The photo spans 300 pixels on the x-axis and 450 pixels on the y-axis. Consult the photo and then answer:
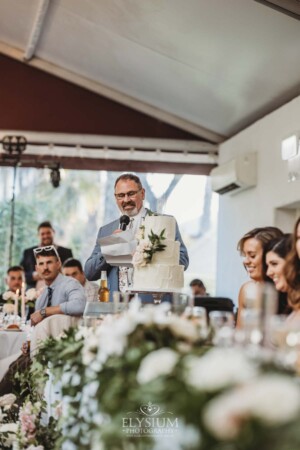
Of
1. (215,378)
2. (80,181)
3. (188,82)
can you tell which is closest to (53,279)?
(188,82)

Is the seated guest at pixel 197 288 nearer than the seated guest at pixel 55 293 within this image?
No

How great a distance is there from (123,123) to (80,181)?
31.7 inches

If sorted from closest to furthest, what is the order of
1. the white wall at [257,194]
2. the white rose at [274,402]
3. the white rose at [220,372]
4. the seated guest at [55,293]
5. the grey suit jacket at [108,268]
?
the white rose at [274,402]
the white rose at [220,372]
the grey suit jacket at [108,268]
the seated guest at [55,293]
the white wall at [257,194]

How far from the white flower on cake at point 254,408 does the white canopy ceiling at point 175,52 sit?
5.40m

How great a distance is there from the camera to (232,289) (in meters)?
10.1

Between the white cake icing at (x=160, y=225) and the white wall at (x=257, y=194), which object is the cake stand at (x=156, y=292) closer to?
the white cake icing at (x=160, y=225)

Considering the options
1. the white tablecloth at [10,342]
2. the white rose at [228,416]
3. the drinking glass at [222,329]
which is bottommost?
the white tablecloth at [10,342]

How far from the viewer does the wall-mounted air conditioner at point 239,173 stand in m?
9.34

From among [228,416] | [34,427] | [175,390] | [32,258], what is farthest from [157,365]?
[32,258]

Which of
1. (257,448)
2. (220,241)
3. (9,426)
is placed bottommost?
(9,426)

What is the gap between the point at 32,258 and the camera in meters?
10.3

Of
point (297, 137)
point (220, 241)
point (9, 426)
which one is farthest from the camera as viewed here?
point (220, 241)

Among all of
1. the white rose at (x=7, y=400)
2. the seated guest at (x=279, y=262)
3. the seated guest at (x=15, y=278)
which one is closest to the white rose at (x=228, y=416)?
the seated guest at (x=279, y=262)

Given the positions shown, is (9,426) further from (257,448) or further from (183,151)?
(183,151)
